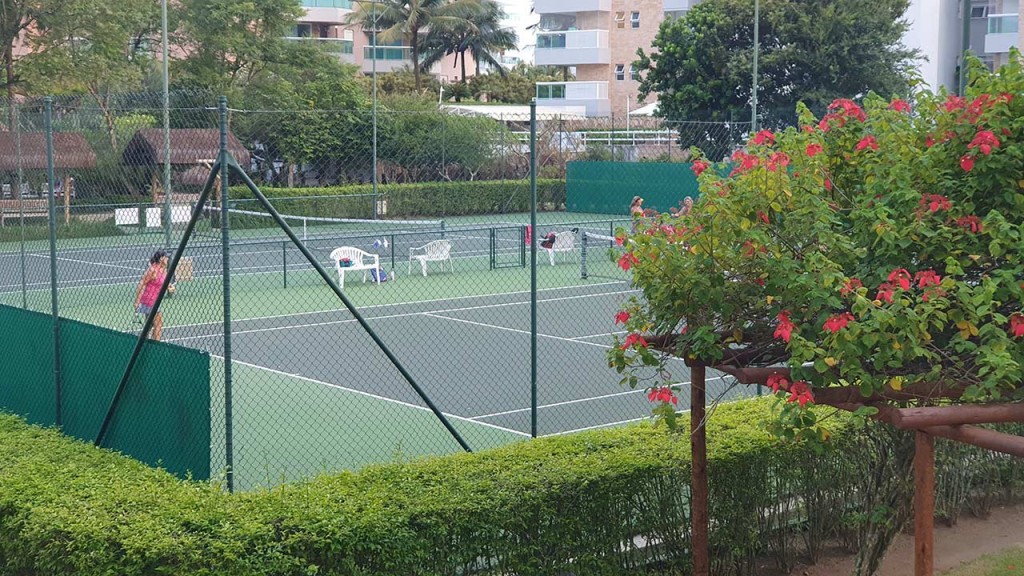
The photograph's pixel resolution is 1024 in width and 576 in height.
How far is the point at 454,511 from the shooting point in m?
5.80

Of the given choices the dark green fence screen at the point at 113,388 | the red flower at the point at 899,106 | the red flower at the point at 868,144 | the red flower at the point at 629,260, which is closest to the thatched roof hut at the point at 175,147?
the dark green fence screen at the point at 113,388

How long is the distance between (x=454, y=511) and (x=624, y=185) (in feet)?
83.9

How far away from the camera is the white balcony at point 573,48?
57.6 meters

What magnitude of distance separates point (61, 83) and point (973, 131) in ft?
110

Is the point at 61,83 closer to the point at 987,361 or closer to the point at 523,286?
the point at 523,286

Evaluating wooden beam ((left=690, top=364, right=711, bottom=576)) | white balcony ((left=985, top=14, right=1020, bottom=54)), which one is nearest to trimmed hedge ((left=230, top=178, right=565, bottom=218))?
wooden beam ((left=690, top=364, right=711, bottom=576))

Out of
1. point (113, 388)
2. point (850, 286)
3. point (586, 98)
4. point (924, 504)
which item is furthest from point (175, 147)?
point (586, 98)

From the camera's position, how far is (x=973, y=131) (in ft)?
16.3

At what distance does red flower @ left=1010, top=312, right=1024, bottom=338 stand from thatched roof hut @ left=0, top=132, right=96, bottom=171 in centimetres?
791

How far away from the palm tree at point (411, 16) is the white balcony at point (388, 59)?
3.32m

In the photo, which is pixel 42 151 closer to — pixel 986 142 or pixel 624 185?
pixel 986 142

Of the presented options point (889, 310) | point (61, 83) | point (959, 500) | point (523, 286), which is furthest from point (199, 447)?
point (61, 83)

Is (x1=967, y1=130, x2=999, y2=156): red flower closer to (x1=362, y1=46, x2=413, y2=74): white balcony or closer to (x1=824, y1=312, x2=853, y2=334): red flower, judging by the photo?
(x1=824, y1=312, x2=853, y2=334): red flower

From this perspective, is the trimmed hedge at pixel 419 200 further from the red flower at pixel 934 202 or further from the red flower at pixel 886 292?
the red flower at pixel 886 292
